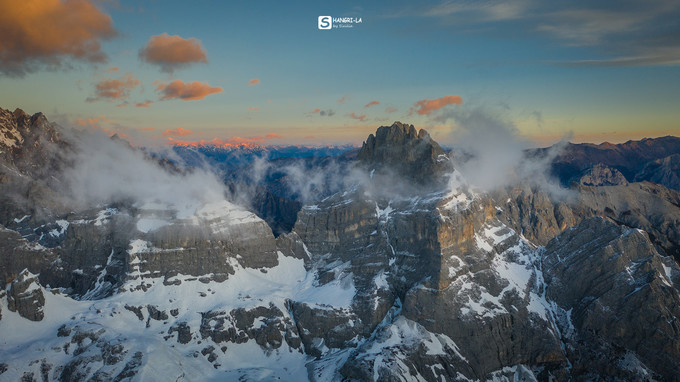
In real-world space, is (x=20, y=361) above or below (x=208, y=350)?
above

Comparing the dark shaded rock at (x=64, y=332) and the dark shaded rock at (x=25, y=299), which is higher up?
the dark shaded rock at (x=25, y=299)

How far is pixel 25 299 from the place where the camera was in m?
189

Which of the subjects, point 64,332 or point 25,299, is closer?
point 64,332

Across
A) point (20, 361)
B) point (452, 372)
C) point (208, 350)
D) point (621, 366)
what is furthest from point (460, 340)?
point (20, 361)

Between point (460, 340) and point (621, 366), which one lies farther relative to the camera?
point (460, 340)

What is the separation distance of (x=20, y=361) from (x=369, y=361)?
126506 mm

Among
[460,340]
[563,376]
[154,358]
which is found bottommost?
[563,376]

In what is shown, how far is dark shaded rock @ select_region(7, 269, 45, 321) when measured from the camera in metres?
187

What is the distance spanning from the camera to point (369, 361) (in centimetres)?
18338

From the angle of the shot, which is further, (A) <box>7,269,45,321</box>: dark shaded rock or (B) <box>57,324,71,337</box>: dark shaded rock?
(A) <box>7,269,45,321</box>: dark shaded rock

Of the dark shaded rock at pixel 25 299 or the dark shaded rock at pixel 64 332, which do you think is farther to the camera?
the dark shaded rock at pixel 25 299

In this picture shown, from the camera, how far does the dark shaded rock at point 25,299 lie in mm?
187250

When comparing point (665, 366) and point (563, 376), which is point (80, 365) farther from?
point (665, 366)

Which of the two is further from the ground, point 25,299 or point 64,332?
point 25,299
